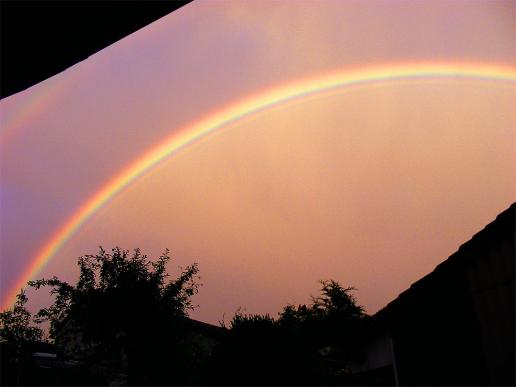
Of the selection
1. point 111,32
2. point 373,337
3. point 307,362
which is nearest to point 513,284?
point 307,362

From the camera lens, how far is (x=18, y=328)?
18.3 metres

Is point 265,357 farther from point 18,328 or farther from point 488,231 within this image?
point 18,328

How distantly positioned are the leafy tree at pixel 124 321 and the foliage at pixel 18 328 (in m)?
0.75

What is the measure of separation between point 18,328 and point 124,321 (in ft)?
16.8

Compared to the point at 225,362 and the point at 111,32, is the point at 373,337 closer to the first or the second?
the point at 225,362

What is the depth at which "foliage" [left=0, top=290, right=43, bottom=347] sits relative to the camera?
17.7 meters

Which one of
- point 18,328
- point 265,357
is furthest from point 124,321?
point 265,357

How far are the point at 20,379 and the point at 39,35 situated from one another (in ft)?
35.6

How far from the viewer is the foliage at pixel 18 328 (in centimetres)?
1767

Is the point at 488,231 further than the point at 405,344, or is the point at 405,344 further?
the point at 405,344

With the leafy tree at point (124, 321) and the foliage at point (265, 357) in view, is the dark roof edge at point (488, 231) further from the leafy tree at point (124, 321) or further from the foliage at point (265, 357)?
the leafy tree at point (124, 321)

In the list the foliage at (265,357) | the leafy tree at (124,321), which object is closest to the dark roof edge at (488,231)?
the foliage at (265,357)

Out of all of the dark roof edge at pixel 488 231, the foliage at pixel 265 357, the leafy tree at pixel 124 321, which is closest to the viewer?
the dark roof edge at pixel 488 231

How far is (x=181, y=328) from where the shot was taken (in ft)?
64.0
